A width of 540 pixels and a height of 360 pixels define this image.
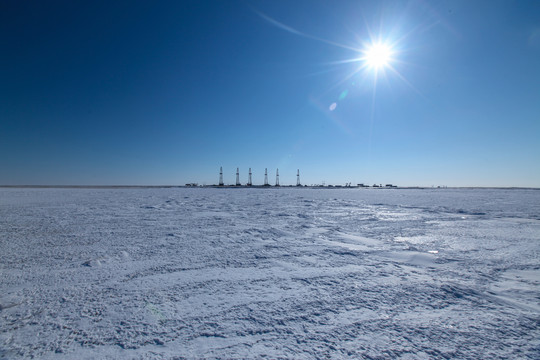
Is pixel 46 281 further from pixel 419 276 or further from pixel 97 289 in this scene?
pixel 419 276

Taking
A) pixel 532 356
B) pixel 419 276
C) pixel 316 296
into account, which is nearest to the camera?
pixel 532 356

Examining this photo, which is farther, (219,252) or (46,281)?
(219,252)

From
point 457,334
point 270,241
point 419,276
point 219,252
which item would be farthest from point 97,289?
point 419,276

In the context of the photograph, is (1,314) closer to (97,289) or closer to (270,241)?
(97,289)

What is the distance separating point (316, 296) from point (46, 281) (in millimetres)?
2898

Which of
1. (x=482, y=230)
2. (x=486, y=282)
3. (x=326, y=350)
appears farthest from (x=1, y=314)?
(x=482, y=230)

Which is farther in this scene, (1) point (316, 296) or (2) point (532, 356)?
(1) point (316, 296)

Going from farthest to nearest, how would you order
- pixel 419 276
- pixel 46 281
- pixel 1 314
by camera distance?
pixel 419 276 < pixel 46 281 < pixel 1 314

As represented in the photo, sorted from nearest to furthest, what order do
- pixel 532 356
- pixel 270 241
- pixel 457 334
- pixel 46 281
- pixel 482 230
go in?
pixel 532 356
pixel 457 334
pixel 46 281
pixel 270 241
pixel 482 230

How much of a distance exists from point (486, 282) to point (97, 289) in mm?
4146

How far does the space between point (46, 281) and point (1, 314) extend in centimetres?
69

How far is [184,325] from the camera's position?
1757 millimetres

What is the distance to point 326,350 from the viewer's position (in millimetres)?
1498

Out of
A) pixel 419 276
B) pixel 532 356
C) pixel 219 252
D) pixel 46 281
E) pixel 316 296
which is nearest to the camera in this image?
pixel 532 356
